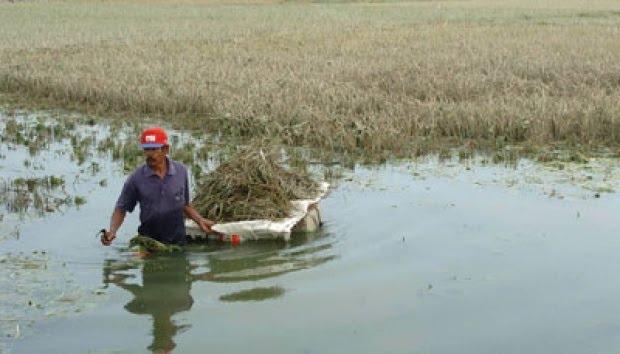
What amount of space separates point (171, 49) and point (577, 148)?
1149 centimetres

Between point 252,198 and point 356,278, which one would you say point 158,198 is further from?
point 356,278

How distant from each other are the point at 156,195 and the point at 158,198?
0.03 m

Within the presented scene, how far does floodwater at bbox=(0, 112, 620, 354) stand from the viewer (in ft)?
16.4

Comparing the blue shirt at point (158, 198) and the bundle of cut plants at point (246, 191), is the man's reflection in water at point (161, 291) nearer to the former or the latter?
the blue shirt at point (158, 198)

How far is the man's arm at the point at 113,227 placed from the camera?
615cm

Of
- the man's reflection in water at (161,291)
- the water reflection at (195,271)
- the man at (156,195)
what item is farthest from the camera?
the man at (156,195)

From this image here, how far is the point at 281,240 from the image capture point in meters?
7.08

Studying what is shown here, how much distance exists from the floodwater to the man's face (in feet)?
2.38

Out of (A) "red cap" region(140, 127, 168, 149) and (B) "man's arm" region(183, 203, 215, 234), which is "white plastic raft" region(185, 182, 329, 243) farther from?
(A) "red cap" region(140, 127, 168, 149)

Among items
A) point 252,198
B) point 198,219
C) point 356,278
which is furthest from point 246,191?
point 356,278

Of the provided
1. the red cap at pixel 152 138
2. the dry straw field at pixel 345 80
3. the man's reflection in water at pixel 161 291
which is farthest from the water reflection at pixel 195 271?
the dry straw field at pixel 345 80

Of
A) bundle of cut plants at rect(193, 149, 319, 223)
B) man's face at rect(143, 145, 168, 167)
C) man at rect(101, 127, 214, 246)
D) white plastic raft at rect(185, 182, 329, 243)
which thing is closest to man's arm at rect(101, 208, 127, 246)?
man at rect(101, 127, 214, 246)

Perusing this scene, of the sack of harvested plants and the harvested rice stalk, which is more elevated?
the sack of harvested plants

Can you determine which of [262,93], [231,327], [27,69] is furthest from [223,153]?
[27,69]
